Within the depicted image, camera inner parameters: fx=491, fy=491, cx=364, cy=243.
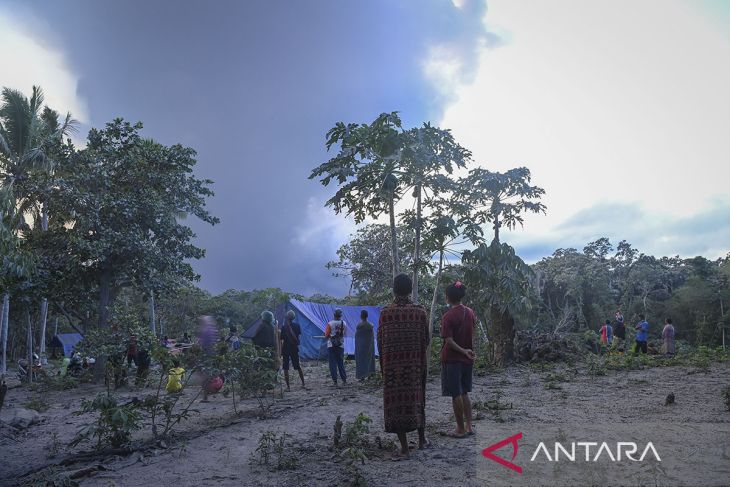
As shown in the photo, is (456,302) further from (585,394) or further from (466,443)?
(585,394)

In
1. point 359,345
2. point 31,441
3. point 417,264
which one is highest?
point 417,264

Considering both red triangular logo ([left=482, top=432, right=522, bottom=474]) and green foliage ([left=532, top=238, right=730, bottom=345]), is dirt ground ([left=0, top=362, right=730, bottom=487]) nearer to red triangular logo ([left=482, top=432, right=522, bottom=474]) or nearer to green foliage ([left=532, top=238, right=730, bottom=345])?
red triangular logo ([left=482, top=432, right=522, bottom=474])

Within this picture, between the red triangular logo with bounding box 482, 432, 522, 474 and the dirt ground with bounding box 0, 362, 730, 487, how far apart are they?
4.3 inches

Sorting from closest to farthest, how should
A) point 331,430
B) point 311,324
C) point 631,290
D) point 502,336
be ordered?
1. point 331,430
2. point 502,336
3. point 311,324
4. point 631,290

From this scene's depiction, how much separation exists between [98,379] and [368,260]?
14.3 m

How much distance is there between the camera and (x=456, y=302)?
4.96 metres

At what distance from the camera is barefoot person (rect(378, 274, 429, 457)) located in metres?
4.43

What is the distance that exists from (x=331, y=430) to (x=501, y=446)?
6.79 feet

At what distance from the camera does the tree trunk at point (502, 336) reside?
11.5 meters

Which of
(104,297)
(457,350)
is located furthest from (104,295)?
(457,350)

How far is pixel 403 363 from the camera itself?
4.50 meters

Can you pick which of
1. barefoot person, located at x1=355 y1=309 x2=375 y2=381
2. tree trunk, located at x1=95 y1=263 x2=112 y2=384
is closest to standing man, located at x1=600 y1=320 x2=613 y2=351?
barefoot person, located at x1=355 y1=309 x2=375 y2=381

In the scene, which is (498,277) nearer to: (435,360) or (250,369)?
(435,360)

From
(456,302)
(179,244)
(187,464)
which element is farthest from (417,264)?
(179,244)
